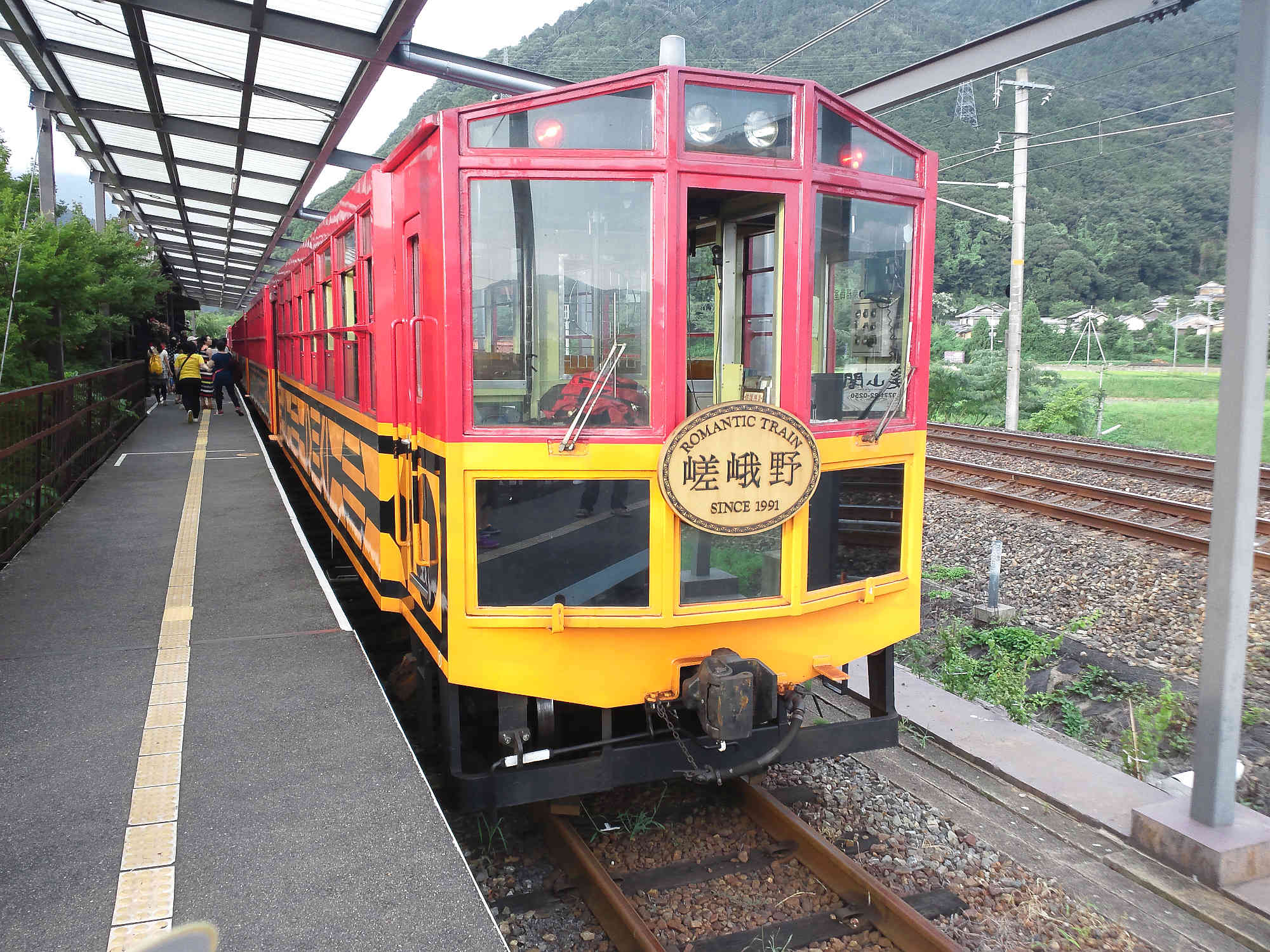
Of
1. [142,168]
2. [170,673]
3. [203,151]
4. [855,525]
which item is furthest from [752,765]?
[142,168]

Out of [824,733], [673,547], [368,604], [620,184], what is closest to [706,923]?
[824,733]

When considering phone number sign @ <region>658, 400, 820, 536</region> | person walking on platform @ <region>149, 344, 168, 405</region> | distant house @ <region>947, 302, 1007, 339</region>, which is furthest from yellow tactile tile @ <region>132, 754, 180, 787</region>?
distant house @ <region>947, 302, 1007, 339</region>

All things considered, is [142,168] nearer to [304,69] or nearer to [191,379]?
[191,379]

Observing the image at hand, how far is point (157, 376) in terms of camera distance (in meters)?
22.3

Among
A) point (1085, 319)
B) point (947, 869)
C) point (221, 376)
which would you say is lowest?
point (947, 869)

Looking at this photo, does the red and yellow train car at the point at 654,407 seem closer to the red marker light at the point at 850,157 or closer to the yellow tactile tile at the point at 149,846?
the red marker light at the point at 850,157

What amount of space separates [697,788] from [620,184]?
280cm

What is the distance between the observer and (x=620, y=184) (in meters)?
3.56

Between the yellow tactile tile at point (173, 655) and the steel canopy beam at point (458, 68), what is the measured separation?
5.45 m

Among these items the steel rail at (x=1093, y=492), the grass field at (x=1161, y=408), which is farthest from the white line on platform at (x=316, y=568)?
the grass field at (x=1161, y=408)

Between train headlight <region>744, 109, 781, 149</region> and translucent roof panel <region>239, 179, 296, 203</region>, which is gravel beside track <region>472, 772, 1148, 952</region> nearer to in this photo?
train headlight <region>744, 109, 781, 149</region>

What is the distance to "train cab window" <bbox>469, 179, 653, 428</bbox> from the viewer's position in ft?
11.7

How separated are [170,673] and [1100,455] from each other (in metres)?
12.4

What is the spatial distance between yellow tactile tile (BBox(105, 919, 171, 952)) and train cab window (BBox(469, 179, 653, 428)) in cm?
188
